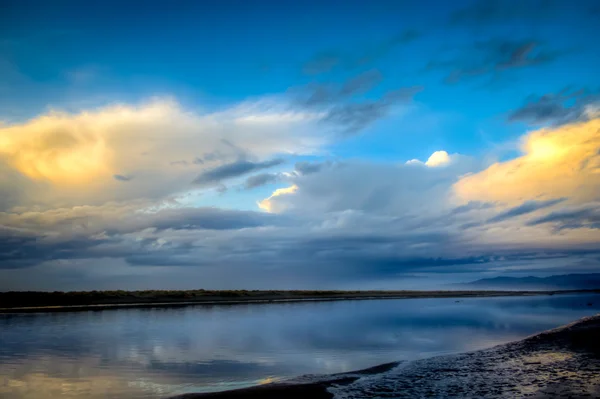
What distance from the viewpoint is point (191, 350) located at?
88.3ft

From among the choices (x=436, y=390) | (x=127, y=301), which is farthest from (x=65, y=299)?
(x=436, y=390)

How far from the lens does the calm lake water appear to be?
18406 mm

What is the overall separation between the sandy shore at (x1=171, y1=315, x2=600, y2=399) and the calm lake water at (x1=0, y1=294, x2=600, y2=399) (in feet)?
7.18

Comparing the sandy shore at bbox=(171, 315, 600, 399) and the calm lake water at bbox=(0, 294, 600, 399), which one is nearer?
the sandy shore at bbox=(171, 315, 600, 399)

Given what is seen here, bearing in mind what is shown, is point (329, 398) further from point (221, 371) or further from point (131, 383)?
point (131, 383)

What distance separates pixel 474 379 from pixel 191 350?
666 inches

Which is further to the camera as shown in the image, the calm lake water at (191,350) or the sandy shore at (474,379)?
the calm lake water at (191,350)

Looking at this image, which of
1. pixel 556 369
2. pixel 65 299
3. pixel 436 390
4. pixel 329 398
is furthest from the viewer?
pixel 65 299

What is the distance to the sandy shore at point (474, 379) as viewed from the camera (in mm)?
16375

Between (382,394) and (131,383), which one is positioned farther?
(131,383)

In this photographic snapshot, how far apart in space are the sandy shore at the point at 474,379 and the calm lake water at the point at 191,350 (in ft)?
7.18

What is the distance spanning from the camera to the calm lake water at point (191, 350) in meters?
18.4

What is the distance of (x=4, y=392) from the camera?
1670 centimetres

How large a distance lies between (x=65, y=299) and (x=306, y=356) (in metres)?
68.8
